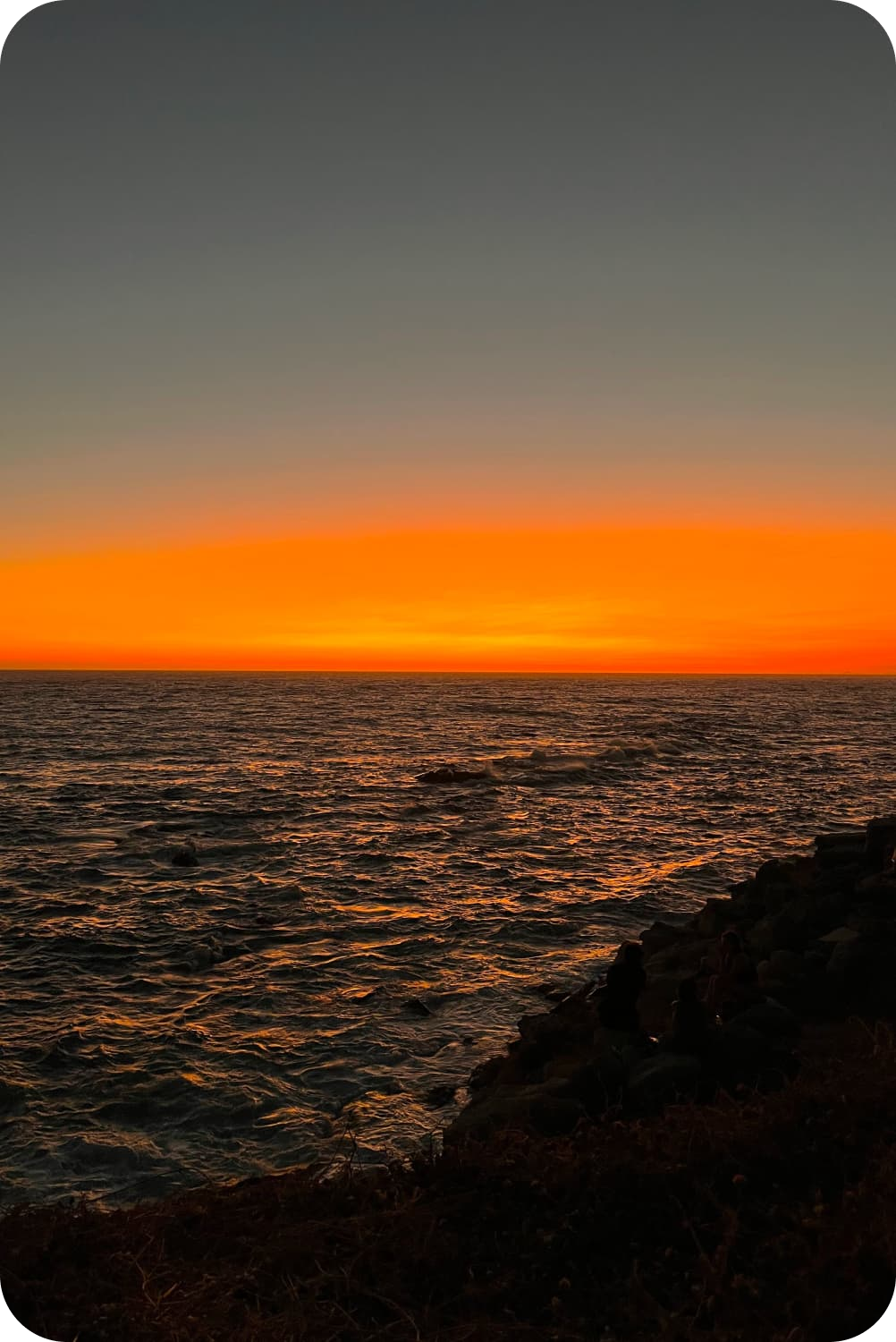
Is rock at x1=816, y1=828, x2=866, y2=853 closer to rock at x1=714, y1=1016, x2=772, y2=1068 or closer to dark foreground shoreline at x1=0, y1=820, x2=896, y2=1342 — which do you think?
rock at x1=714, y1=1016, x2=772, y2=1068

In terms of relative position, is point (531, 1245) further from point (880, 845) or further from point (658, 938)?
point (880, 845)

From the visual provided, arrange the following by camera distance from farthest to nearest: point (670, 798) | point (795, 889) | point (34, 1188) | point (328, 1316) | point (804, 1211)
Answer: point (670, 798), point (795, 889), point (34, 1188), point (804, 1211), point (328, 1316)

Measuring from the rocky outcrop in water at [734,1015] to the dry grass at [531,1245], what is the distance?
1347mm

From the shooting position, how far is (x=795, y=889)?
17.5 metres

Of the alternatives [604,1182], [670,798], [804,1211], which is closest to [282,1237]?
[604,1182]

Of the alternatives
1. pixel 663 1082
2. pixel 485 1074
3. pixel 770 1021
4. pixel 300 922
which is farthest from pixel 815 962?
pixel 300 922

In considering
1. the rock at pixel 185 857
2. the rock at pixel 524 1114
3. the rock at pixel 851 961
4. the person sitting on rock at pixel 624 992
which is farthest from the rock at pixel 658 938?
the rock at pixel 185 857

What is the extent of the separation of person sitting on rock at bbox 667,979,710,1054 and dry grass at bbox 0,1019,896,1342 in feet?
5.81

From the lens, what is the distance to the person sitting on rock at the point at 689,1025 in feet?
31.4

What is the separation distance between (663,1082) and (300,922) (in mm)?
11606

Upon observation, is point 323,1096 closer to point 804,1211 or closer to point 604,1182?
point 604,1182

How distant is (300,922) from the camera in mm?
18938

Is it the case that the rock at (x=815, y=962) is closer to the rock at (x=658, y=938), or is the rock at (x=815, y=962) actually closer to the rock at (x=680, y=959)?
the rock at (x=680, y=959)

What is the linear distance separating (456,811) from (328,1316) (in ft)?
94.4
